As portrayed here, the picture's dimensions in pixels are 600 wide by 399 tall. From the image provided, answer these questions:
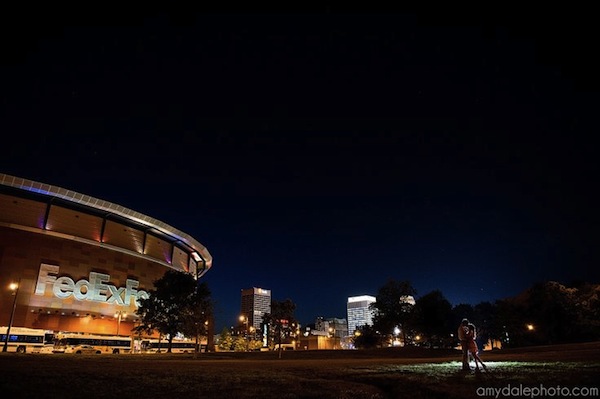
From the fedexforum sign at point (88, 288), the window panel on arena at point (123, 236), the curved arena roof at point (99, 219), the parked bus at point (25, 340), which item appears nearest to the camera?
the parked bus at point (25, 340)

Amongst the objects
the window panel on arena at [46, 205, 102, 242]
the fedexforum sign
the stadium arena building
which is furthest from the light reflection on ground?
the window panel on arena at [46, 205, 102, 242]

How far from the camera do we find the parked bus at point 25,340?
50875mm

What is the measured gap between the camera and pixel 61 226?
6719 centimetres

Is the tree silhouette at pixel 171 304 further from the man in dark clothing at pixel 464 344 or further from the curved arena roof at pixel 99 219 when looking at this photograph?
the man in dark clothing at pixel 464 344

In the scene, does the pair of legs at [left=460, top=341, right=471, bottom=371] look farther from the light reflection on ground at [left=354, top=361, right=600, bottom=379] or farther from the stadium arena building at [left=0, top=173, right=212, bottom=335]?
the stadium arena building at [left=0, top=173, right=212, bottom=335]

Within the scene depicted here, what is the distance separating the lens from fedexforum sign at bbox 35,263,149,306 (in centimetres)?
6288

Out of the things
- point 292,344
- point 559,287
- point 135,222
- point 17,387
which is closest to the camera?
point 17,387

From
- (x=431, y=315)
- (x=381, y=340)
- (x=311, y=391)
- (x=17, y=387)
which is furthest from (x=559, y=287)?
(x=17, y=387)

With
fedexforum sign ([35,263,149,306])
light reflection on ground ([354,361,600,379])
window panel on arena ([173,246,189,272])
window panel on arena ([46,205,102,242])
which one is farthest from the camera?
window panel on arena ([173,246,189,272])

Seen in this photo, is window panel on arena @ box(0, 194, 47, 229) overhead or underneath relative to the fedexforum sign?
overhead

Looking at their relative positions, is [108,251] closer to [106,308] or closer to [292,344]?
[106,308]

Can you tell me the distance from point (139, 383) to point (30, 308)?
65623 mm

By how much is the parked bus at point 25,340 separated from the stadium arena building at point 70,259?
20.5 feet

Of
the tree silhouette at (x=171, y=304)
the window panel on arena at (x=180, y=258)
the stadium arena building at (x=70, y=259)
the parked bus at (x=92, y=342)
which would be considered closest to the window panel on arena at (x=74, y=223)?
the stadium arena building at (x=70, y=259)
